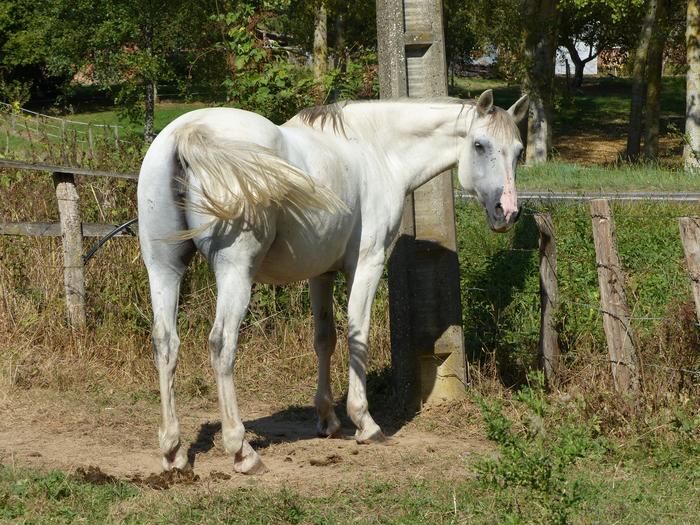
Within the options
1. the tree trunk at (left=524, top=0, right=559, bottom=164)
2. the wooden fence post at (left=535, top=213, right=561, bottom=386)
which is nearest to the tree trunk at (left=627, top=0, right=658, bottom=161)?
the tree trunk at (left=524, top=0, right=559, bottom=164)

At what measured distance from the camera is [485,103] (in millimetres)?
6348

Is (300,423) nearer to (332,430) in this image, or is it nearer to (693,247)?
(332,430)

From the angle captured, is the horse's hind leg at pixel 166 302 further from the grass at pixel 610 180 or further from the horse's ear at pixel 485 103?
the grass at pixel 610 180

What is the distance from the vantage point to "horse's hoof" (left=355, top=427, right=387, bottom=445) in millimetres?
6508

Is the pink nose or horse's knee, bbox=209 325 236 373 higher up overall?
the pink nose

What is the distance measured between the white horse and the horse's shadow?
0.29 meters

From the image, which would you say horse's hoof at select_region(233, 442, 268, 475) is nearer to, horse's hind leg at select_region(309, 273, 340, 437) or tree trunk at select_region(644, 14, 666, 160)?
horse's hind leg at select_region(309, 273, 340, 437)

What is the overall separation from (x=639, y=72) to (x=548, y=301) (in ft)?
69.9

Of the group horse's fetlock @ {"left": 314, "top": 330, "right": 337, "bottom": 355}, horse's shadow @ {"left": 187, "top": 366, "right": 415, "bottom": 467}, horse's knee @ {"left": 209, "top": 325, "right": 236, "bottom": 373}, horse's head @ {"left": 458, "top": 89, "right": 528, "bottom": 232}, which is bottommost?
horse's shadow @ {"left": 187, "top": 366, "right": 415, "bottom": 467}

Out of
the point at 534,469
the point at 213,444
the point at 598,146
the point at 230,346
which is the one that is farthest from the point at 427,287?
the point at 598,146

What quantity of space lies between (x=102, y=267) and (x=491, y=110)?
3.68 metres

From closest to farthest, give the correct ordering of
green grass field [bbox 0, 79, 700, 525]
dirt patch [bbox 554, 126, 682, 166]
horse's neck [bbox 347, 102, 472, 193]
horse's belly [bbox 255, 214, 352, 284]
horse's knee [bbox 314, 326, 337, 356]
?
green grass field [bbox 0, 79, 700, 525], horse's belly [bbox 255, 214, 352, 284], horse's neck [bbox 347, 102, 472, 193], horse's knee [bbox 314, 326, 337, 356], dirt patch [bbox 554, 126, 682, 166]

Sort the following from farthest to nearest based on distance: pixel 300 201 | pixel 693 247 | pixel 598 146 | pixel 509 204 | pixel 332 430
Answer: pixel 598 146, pixel 332 430, pixel 509 204, pixel 693 247, pixel 300 201

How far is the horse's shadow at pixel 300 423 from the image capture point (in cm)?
647
